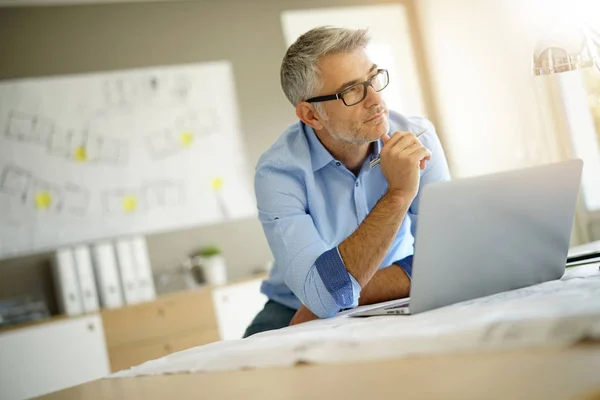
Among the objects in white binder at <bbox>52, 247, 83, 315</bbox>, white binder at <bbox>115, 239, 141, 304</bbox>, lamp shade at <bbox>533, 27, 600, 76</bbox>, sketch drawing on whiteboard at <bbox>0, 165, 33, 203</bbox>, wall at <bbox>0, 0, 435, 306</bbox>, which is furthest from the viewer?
wall at <bbox>0, 0, 435, 306</bbox>

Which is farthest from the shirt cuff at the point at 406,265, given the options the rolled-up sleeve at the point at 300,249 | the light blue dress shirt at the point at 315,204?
the rolled-up sleeve at the point at 300,249

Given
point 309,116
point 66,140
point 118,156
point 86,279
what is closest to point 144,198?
point 118,156

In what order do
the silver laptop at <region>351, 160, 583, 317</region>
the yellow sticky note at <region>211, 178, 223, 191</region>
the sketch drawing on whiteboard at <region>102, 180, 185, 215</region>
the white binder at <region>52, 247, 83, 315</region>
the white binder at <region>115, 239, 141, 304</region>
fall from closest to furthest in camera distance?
1. the silver laptop at <region>351, 160, 583, 317</region>
2. the white binder at <region>52, 247, 83, 315</region>
3. the white binder at <region>115, 239, 141, 304</region>
4. the sketch drawing on whiteboard at <region>102, 180, 185, 215</region>
5. the yellow sticky note at <region>211, 178, 223, 191</region>

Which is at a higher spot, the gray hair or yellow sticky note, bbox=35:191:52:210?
the gray hair

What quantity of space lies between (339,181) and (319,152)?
9 cm

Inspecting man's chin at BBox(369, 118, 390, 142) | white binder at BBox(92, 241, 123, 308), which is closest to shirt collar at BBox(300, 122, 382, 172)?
man's chin at BBox(369, 118, 390, 142)

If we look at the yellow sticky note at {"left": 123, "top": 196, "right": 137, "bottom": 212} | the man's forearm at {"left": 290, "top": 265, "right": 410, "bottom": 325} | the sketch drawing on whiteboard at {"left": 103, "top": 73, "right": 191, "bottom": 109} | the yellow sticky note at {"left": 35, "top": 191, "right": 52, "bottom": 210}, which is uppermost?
the sketch drawing on whiteboard at {"left": 103, "top": 73, "right": 191, "bottom": 109}

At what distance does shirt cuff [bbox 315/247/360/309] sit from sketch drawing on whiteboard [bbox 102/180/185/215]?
3269 millimetres

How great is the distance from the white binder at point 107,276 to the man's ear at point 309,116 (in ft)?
8.29

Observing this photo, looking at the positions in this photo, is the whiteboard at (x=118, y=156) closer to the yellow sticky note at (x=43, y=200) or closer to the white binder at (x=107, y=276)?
the yellow sticky note at (x=43, y=200)

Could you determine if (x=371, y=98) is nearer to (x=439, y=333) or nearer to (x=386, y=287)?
(x=386, y=287)

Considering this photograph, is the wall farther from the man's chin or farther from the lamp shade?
the lamp shade

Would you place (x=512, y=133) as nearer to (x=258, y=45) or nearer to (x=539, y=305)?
(x=258, y=45)

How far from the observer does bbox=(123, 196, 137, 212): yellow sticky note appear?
16.0ft
